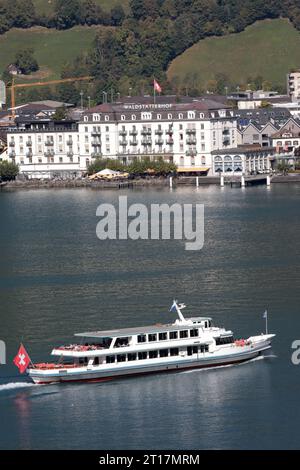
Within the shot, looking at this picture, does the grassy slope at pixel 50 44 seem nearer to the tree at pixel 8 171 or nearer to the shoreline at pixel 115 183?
the tree at pixel 8 171

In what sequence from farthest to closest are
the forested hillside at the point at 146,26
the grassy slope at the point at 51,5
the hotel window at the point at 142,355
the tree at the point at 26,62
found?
the grassy slope at the point at 51,5 < the tree at the point at 26,62 < the forested hillside at the point at 146,26 < the hotel window at the point at 142,355

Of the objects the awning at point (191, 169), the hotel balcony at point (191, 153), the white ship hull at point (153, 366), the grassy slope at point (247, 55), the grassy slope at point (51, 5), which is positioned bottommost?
the white ship hull at point (153, 366)

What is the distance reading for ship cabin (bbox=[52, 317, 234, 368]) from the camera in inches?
703

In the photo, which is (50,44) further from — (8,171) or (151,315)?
(151,315)

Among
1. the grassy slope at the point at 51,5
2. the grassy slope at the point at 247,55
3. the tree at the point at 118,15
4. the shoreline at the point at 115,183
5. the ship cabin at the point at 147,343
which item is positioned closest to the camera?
the ship cabin at the point at 147,343

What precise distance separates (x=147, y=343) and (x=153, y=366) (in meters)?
0.28

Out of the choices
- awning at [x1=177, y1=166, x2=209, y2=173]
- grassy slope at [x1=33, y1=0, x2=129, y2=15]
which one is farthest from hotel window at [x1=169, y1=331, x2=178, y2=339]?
grassy slope at [x1=33, y1=0, x2=129, y2=15]

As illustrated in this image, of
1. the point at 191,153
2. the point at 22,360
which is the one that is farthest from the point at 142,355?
the point at 191,153

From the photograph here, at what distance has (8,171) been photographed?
157 feet

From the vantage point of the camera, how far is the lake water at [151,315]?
51.3ft

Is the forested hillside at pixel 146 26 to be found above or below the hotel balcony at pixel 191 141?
above

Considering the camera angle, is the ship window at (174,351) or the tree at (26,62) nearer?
the ship window at (174,351)

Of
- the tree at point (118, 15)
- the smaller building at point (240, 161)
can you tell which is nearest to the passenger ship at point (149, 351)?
the smaller building at point (240, 161)

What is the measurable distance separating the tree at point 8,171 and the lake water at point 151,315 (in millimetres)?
13577
